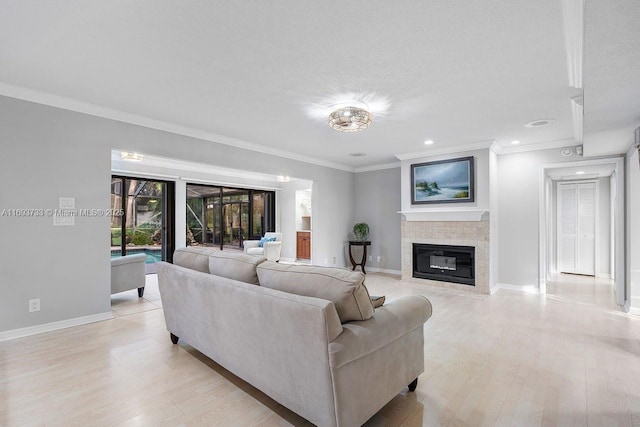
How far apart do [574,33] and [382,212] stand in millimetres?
5056

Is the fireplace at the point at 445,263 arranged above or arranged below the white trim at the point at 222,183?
below

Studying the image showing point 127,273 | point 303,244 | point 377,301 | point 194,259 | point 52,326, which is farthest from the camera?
point 303,244

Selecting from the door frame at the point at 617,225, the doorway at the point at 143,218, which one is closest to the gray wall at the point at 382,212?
the door frame at the point at 617,225

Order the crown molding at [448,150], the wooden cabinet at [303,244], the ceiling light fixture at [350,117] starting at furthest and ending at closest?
the wooden cabinet at [303,244] → the crown molding at [448,150] → the ceiling light fixture at [350,117]

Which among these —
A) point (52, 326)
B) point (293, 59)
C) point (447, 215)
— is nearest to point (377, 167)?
point (447, 215)

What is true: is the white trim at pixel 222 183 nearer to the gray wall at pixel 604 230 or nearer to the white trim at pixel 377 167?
the white trim at pixel 377 167

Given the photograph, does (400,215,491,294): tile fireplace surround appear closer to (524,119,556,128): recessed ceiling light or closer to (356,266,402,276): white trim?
(356,266,402,276): white trim

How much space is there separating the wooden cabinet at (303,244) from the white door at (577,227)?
5.81 meters

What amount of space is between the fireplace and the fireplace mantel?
49cm

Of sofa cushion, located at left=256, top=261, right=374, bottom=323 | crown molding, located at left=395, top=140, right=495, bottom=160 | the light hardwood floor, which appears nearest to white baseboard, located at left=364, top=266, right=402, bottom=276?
crown molding, located at left=395, top=140, right=495, bottom=160

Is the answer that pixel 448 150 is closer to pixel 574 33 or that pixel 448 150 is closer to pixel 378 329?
pixel 574 33

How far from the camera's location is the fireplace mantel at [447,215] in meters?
4.98

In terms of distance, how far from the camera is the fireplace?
5.15m

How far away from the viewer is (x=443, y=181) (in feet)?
17.7
